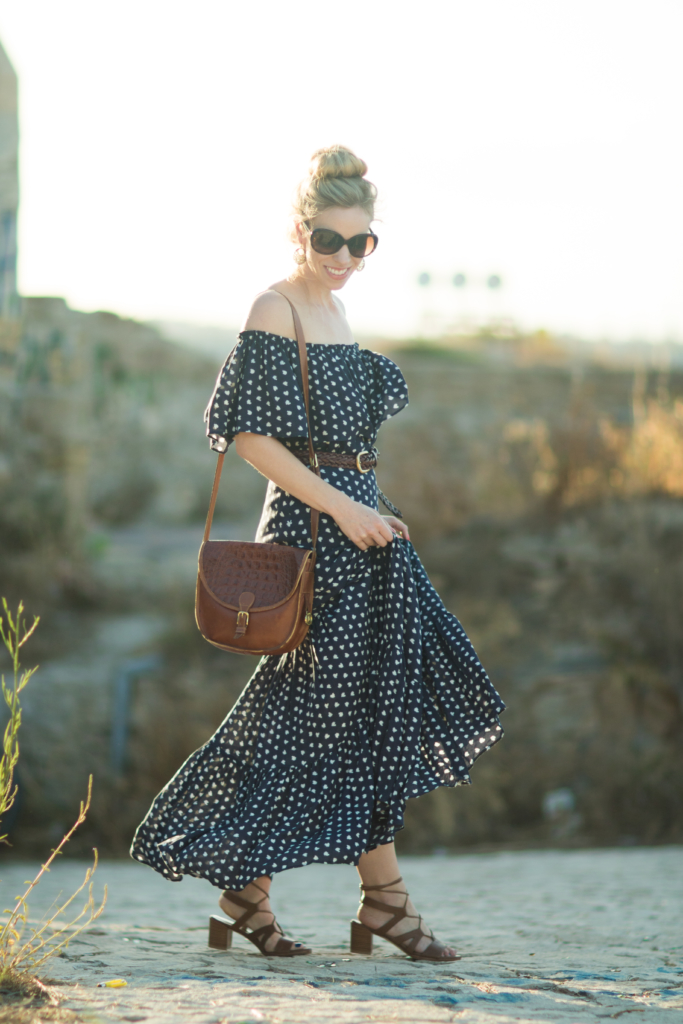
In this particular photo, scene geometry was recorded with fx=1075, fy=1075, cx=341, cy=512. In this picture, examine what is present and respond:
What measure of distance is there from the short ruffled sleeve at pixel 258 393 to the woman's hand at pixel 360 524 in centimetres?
21

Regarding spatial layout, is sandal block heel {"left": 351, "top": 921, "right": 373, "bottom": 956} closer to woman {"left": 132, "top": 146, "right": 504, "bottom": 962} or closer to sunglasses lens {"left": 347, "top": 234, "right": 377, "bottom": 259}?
woman {"left": 132, "top": 146, "right": 504, "bottom": 962}

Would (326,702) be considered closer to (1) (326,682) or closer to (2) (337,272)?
(1) (326,682)

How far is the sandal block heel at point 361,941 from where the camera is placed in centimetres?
263

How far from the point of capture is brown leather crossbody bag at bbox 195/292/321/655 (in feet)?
8.11

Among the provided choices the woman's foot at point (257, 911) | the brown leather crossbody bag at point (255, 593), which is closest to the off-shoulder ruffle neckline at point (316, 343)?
the brown leather crossbody bag at point (255, 593)

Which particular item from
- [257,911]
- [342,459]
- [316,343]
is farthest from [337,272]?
[257,911]

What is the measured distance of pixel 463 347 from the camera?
23.9m

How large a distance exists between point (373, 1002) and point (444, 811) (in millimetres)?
4387

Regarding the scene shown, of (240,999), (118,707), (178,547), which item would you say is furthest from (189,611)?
(240,999)

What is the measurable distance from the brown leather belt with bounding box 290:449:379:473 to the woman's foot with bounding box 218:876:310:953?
3.33 ft

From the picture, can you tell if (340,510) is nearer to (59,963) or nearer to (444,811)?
(59,963)

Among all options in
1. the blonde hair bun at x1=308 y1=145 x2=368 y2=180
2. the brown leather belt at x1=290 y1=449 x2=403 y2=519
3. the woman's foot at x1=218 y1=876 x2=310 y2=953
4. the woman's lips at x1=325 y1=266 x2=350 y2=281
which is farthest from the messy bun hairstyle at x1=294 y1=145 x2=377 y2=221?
the woman's foot at x1=218 y1=876 x2=310 y2=953

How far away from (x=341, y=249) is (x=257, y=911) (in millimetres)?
1607

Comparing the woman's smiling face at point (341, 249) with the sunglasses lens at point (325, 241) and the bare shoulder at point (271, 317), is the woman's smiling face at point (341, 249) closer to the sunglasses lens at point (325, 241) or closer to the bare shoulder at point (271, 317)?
the sunglasses lens at point (325, 241)
